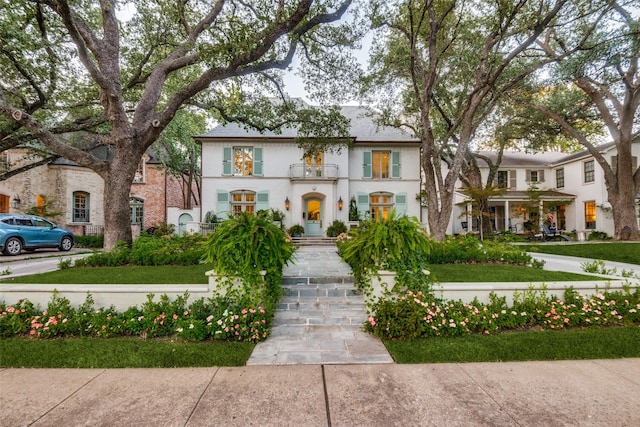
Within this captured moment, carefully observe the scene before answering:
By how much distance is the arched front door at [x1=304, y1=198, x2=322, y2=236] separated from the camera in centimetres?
1545

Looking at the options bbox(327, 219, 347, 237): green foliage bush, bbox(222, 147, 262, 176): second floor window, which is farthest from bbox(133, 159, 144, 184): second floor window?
bbox(327, 219, 347, 237): green foliage bush

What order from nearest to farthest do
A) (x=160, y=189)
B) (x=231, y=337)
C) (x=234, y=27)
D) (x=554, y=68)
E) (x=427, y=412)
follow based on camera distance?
1. (x=427, y=412)
2. (x=231, y=337)
3. (x=234, y=27)
4. (x=554, y=68)
5. (x=160, y=189)

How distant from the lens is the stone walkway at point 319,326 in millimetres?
3084

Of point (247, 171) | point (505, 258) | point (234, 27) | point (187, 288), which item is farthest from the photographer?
point (247, 171)

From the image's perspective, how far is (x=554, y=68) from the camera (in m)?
9.69

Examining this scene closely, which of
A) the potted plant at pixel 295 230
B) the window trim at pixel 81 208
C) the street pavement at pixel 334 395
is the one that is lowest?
the street pavement at pixel 334 395

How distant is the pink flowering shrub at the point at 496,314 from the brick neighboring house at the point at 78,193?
14.6 metres

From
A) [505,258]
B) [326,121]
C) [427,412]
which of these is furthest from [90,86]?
[505,258]

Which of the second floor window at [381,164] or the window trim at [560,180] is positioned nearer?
the second floor window at [381,164]

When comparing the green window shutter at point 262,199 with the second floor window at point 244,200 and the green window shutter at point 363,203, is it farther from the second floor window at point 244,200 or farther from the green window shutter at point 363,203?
the green window shutter at point 363,203

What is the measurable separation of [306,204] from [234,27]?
10133 mm

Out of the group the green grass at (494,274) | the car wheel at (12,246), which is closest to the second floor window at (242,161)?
the car wheel at (12,246)

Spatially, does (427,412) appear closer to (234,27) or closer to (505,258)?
(505,258)

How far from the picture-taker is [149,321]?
11.6ft
